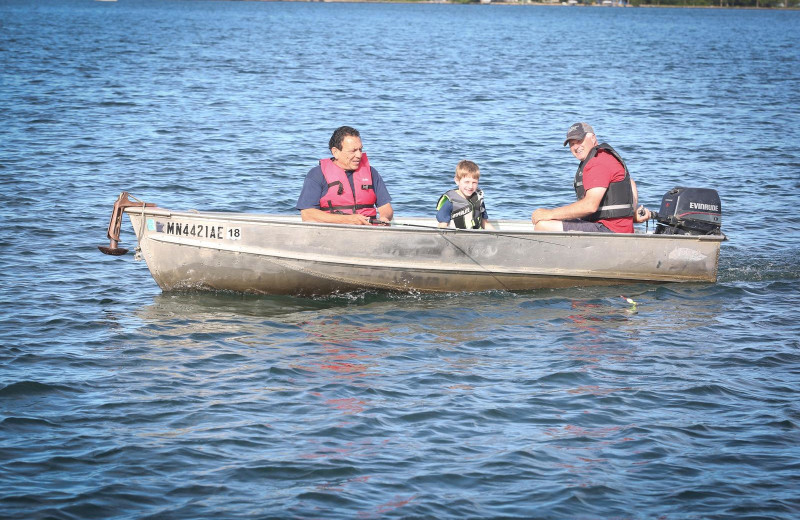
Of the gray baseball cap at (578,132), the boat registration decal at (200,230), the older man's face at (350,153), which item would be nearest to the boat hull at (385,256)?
the boat registration decal at (200,230)

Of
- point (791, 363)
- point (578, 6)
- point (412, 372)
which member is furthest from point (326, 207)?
point (578, 6)

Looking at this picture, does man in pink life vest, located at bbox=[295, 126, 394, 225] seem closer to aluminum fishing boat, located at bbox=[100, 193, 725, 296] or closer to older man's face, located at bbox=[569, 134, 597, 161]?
aluminum fishing boat, located at bbox=[100, 193, 725, 296]

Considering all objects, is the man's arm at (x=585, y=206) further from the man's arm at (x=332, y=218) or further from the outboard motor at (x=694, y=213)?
the man's arm at (x=332, y=218)

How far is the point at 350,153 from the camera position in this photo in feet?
30.0

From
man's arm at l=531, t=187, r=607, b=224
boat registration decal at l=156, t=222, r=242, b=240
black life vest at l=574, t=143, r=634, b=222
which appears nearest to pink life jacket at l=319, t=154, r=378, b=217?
boat registration decal at l=156, t=222, r=242, b=240

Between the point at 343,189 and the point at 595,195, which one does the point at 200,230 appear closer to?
the point at 343,189

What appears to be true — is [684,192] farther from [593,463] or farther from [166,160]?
[166,160]

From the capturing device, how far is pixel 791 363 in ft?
25.9

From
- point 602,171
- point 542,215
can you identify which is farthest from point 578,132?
point 542,215

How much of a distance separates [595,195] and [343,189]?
2451 mm

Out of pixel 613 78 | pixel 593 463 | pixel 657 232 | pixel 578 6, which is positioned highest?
pixel 578 6

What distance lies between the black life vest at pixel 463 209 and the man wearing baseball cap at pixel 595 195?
694mm

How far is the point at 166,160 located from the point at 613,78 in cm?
2230

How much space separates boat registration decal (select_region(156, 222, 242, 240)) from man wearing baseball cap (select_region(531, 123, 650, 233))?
302 centimetres
